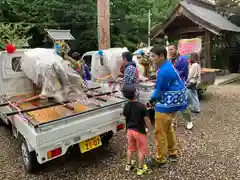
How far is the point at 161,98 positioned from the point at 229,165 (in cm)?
152

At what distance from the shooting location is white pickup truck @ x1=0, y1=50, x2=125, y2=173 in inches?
105

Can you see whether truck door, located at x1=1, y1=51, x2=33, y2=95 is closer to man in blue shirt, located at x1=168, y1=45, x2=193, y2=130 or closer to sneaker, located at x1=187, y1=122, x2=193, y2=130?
man in blue shirt, located at x1=168, y1=45, x2=193, y2=130

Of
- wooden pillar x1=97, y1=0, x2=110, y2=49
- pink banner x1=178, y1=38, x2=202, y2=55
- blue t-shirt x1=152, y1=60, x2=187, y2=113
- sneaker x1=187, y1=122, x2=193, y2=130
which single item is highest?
wooden pillar x1=97, y1=0, x2=110, y2=49

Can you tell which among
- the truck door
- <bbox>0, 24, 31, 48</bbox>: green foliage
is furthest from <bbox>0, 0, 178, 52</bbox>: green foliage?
the truck door

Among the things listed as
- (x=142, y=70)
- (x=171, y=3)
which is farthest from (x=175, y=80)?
→ (x=171, y=3)

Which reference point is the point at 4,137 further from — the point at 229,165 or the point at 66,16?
the point at 66,16

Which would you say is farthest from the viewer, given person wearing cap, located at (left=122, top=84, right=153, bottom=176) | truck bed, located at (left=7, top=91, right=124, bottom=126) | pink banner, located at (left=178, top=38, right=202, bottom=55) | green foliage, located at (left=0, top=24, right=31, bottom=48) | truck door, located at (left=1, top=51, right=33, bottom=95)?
green foliage, located at (left=0, top=24, right=31, bottom=48)

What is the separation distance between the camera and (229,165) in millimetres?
3262

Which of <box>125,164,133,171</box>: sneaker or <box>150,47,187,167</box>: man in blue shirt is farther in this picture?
<box>125,164,133,171</box>: sneaker

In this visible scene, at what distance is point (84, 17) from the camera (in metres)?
14.4

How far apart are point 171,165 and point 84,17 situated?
13049 mm

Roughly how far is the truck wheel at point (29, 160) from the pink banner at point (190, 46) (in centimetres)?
764

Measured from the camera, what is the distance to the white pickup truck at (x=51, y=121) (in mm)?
2658

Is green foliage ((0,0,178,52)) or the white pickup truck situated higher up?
green foliage ((0,0,178,52))
